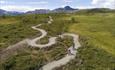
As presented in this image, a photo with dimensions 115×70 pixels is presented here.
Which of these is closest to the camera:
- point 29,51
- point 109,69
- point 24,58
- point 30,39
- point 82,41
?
point 109,69

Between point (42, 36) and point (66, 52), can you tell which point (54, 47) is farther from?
point (42, 36)

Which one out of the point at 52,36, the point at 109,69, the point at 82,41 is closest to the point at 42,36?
the point at 52,36

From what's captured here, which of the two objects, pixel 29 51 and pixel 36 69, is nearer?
pixel 36 69

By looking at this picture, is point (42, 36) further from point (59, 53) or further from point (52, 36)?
point (59, 53)

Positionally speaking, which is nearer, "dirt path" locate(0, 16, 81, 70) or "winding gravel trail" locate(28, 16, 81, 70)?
"winding gravel trail" locate(28, 16, 81, 70)

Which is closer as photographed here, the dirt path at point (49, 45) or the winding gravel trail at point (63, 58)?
the winding gravel trail at point (63, 58)

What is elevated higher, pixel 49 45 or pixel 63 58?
pixel 49 45

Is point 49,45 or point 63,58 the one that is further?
point 49,45

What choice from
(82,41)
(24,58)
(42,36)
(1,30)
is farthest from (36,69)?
(1,30)

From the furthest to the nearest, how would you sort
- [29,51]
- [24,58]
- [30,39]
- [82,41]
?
[30,39] < [82,41] < [29,51] < [24,58]
